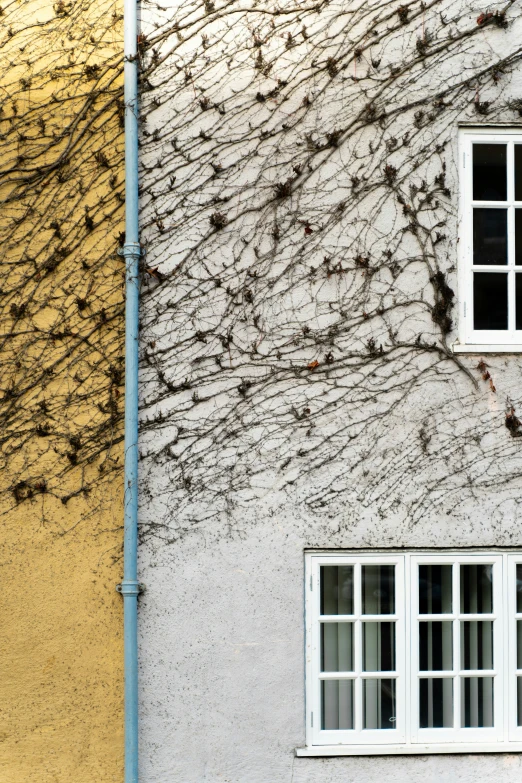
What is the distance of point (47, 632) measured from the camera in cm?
498

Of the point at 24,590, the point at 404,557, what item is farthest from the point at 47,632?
the point at 404,557

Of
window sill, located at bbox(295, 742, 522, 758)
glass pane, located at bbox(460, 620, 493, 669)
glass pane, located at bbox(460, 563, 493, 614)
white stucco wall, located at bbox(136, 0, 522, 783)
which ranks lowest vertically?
window sill, located at bbox(295, 742, 522, 758)

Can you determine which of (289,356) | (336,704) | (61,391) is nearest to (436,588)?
(336,704)

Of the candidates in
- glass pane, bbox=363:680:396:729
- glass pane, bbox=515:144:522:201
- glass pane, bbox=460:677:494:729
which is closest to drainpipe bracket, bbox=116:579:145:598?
glass pane, bbox=363:680:396:729

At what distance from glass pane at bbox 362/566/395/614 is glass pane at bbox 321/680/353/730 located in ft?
1.59

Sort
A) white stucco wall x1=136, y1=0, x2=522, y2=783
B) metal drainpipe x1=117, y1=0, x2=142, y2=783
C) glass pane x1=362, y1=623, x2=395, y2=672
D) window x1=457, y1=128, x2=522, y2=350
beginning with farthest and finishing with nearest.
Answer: window x1=457, y1=128, x2=522, y2=350 → glass pane x1=362, y1=623, x2=395, y2=672 → white stucco wall x1=136, y1=0, x2=522, y2=783 → metal drainpipe x1=117, y1=0, x2=142, y2=783

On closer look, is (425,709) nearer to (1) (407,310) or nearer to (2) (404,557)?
(2) (404,557)

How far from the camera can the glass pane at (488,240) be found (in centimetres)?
527

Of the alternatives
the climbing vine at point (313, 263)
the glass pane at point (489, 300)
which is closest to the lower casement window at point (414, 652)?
the climbing vine at point (313, 263)

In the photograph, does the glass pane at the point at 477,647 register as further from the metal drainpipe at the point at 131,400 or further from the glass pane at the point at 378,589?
the metal drainpipe at the point at 131,400

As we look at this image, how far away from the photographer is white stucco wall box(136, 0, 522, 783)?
Result: 4.98m

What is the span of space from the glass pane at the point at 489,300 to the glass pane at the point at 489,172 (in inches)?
20.1

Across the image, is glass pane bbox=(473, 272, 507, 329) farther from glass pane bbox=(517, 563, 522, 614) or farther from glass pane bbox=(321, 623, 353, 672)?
glass pane bbox=(321, 623, 353, 672)

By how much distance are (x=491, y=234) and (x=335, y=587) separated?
247cm
